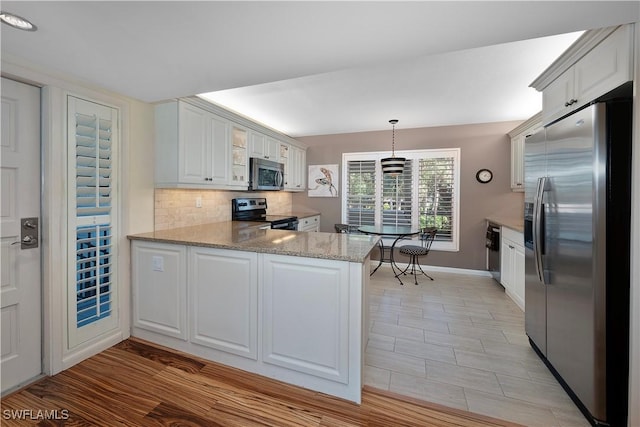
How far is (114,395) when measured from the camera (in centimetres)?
179

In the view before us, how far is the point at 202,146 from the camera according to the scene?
292cm

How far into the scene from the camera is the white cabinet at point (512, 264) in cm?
315

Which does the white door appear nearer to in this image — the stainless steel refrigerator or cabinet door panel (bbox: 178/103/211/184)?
cabinet door panel (bbox: 178/103/211/184)

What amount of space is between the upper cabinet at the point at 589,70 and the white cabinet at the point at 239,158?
316cm

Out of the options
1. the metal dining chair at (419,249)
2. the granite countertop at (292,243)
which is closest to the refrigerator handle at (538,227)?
the granite countertop at (292,243)

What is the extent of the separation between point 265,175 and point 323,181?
5.50 feet

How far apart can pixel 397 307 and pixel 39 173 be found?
3528 mm

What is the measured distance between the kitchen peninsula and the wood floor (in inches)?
5.1

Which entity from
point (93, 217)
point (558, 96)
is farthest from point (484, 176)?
point (93, 217)

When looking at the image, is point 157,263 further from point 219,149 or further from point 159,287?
point 219,149

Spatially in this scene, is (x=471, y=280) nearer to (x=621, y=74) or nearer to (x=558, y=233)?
(x=558, y=233)

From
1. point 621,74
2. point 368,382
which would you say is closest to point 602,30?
point 621,74

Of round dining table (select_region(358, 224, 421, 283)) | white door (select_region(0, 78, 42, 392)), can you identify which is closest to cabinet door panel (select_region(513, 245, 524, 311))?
round dining table (select_region(358, 224, 421, 283))

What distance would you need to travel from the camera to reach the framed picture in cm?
536
